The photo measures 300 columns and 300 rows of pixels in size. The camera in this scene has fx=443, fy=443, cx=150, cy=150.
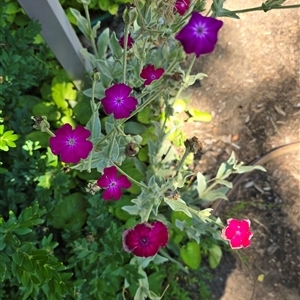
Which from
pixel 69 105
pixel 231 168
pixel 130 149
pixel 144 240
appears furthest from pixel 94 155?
pixel 69 105

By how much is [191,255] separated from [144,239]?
458mm

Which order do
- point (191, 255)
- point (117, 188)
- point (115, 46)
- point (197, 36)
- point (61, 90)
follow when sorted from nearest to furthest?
point (197, 36) → point (117, 188) → point (115, 46) → point (191, 255) → point (61, 90)

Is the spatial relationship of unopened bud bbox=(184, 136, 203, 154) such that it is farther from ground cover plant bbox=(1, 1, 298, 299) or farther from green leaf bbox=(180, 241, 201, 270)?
green leaf bbox=(180, 241, 201, 270)

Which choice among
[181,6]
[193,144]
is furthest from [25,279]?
[181,6]

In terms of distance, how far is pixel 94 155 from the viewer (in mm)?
1201

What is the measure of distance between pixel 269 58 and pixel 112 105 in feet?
3.81

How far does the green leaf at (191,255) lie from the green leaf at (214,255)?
0.07 m

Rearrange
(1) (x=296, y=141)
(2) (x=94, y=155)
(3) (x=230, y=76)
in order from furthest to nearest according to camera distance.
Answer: (3) (x=230, y=76) → (1) (x=296, y=141) → (2) (x=94, y=155)

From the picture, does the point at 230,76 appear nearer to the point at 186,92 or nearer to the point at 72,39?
the point at 186,92

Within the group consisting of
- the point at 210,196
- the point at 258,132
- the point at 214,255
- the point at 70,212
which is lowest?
the point at 214,255

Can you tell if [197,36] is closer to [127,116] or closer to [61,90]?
[127,116]

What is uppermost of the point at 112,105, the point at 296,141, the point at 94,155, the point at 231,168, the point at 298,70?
the point at 112,105

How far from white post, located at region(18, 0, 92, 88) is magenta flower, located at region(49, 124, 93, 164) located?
537 mm

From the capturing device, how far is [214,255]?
1699mm
